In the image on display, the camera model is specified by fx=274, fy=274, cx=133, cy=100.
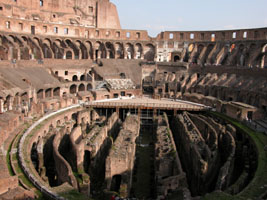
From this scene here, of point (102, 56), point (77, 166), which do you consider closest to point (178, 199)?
point (77, 166)

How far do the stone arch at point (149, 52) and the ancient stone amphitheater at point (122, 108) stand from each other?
0.26 m

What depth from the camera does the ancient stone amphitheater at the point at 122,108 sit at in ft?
49.9

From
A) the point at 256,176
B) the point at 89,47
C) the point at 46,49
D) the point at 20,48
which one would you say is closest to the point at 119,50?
the point at 89,47

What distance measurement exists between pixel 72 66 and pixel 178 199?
31.9 metres

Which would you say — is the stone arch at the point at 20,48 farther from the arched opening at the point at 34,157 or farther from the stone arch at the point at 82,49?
the arched opening at the point at 34,157

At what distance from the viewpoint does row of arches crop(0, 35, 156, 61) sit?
37.0 metres

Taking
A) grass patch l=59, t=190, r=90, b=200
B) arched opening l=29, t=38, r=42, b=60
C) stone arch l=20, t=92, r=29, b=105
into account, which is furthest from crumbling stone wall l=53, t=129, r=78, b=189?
arched opening l=29, t=38, r=42, b=60

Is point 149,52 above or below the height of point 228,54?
above

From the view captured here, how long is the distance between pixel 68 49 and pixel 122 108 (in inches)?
641

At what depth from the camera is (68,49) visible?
42969 mm

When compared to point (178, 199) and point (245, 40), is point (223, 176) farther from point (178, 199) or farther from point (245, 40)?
point (245, 40)

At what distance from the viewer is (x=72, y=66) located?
1614 inches

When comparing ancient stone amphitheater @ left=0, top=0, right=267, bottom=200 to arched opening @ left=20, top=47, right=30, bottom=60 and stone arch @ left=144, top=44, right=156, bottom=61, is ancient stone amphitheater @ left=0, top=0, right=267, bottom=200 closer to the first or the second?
arched opening @ left=20, top=47, right=30, bottom=60

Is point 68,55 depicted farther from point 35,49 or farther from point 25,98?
point 25,98
